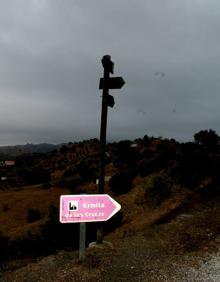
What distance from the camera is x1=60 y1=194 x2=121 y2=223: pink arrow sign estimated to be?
8.24 metres

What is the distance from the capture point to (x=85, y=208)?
841 centimetres

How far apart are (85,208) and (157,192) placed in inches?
528

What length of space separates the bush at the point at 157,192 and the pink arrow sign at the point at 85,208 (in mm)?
12289

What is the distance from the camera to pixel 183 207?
632 inches

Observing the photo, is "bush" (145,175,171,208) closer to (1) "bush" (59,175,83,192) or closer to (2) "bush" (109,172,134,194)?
(2) "bush" (109,172,134,194)

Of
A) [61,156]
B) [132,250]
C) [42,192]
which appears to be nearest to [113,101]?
[132,250]

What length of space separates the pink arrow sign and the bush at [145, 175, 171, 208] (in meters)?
12.3

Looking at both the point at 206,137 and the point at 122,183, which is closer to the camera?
the point at 122,183

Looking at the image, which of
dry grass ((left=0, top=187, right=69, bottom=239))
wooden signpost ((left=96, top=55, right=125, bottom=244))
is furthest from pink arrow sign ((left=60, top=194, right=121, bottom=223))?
dry grass ((left=0, top=187, right=69, bottom=239))

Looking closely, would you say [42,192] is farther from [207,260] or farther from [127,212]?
[207,260]

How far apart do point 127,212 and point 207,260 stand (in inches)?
487

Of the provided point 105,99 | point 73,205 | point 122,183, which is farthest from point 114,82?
point 122,183

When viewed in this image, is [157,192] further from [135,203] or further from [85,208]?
[85,208]

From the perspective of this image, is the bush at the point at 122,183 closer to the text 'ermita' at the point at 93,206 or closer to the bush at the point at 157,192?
the bush at the point at 157,192
